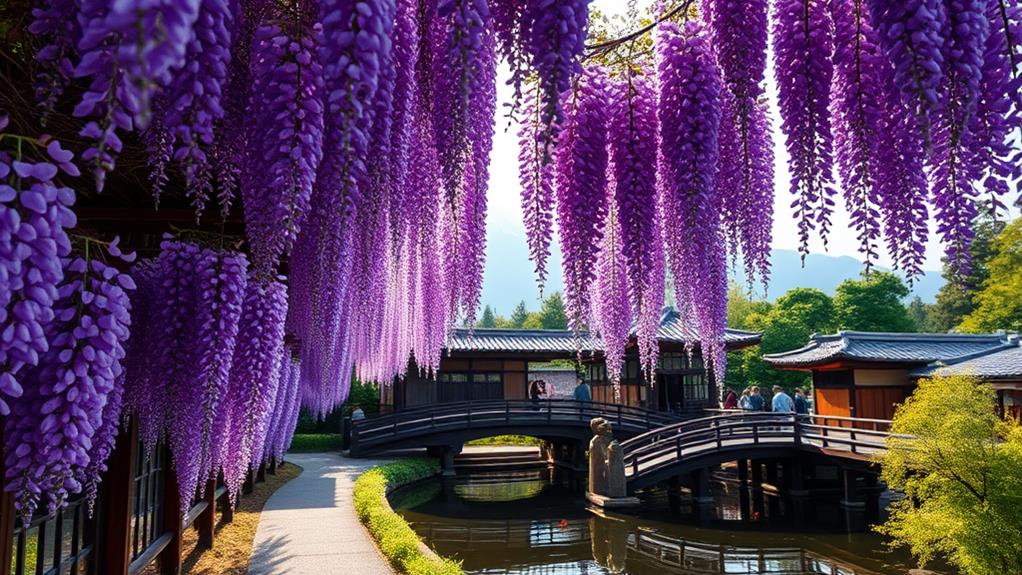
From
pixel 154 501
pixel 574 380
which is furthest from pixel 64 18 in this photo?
pixel 574 380

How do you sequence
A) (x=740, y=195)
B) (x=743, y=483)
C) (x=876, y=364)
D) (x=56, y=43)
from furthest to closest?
(x=743, y=483) < (x=876, y=364) < (x=740, y=195) < (x=56, y=43)

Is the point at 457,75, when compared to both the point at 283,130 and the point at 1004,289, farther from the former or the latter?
the point at 1004,289

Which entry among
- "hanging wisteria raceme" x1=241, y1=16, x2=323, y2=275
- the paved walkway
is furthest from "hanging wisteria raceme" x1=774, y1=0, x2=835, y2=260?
the paved walkway

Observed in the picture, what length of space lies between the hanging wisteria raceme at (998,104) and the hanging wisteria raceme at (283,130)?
1602mm

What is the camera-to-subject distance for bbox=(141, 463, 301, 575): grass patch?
28.6ft

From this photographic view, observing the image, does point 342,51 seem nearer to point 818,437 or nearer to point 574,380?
point 818,437

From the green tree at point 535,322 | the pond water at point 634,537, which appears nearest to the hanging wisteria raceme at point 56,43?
the pond water at point 634,537

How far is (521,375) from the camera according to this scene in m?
29.5

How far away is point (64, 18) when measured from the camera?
1431 mm

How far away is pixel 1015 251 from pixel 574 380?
24.8m

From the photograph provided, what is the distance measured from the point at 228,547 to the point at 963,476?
10760 millimetres

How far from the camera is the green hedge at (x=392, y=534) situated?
854 centimetres

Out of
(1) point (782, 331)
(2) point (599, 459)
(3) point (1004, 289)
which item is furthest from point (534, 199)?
(1) point (782, 331)

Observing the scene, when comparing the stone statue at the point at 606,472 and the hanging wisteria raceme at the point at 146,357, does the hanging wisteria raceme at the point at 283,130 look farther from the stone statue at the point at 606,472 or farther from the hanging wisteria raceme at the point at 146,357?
the stone statue at the point at 606,472
